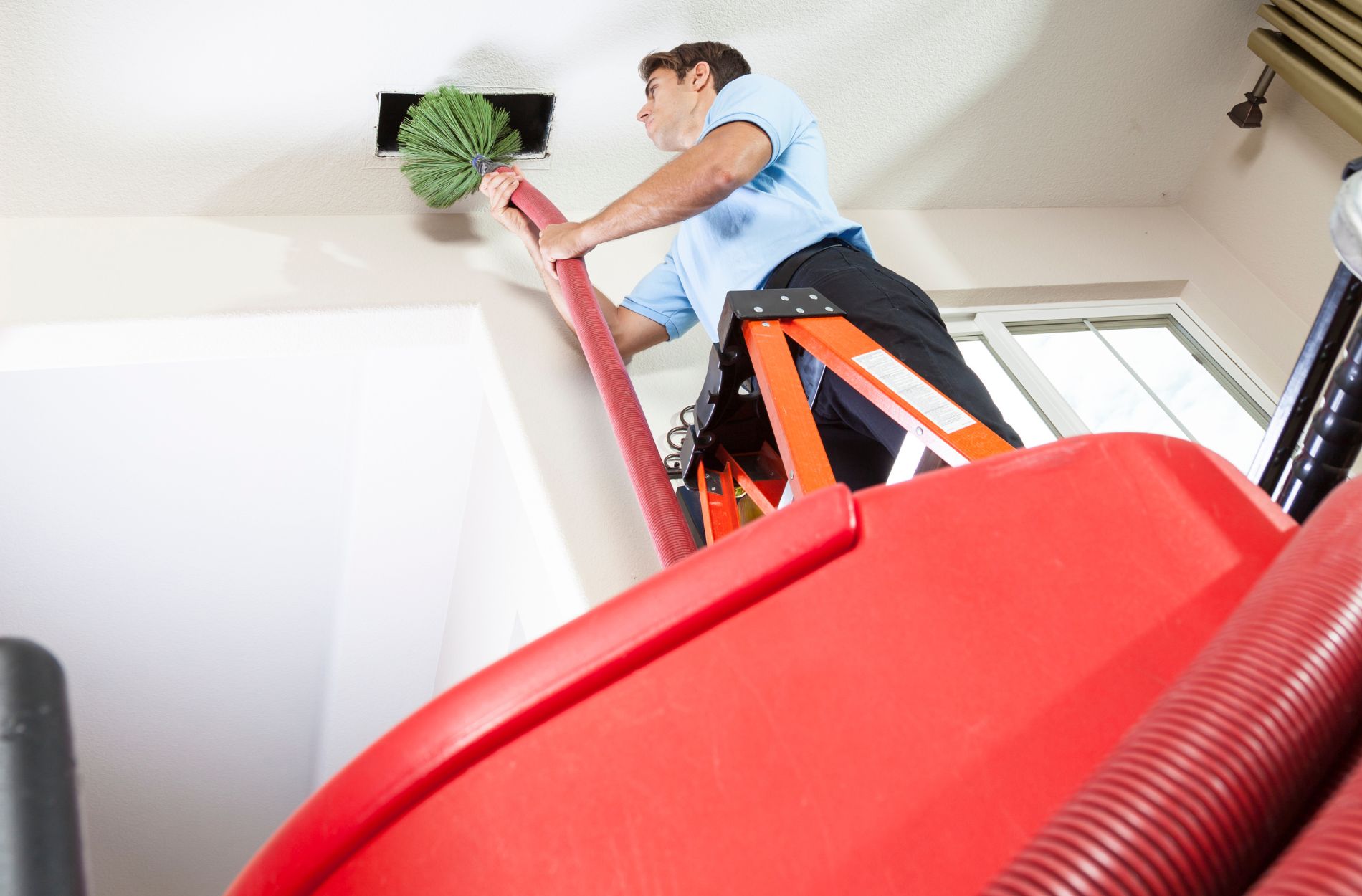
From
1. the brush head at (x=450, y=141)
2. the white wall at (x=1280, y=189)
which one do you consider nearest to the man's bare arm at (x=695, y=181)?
the brush head at (x=450, y=141)

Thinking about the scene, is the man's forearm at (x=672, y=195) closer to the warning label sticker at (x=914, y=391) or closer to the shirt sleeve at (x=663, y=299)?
the shirt sleeve at (x=663, y=299)

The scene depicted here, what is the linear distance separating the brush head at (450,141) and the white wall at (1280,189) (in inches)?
94.9

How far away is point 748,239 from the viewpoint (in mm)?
2367

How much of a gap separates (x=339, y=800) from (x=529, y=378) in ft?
5.93

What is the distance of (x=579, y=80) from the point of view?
261cm

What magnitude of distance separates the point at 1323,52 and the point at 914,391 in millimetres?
2180

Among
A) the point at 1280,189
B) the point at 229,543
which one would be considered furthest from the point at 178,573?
A: the point at 1280,189

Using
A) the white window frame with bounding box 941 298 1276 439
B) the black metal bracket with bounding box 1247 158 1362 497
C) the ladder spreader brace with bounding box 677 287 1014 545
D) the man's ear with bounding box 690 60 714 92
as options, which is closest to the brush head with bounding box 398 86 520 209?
the man's ear with bounding box 690 60 714 92

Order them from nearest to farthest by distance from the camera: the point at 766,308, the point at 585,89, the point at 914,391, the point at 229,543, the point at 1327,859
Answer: the point at 1327,859
the point at 914,391
the point at 766,308
the point at 585,89
the point at 229,543

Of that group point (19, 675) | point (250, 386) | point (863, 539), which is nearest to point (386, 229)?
point (250, 386)

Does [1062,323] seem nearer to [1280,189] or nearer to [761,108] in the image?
[1280,189]

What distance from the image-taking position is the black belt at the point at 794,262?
7.50 feet

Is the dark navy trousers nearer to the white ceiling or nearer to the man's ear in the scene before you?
the man's ear

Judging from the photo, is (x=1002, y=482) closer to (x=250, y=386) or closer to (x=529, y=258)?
(x=529, y=258)
